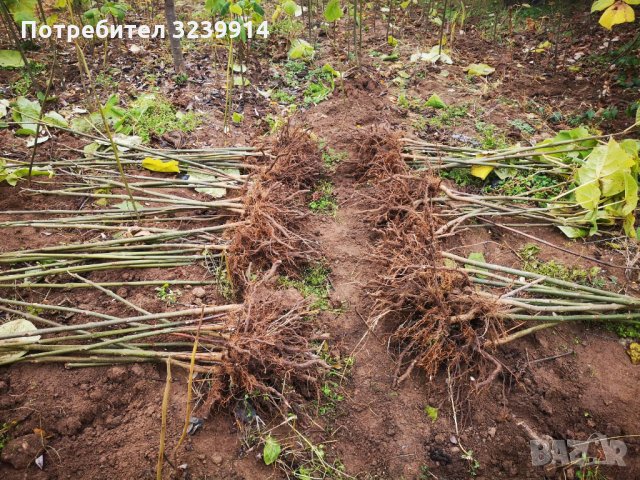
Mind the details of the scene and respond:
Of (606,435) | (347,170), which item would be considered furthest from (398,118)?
(606,435)

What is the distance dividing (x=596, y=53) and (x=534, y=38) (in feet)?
3.45

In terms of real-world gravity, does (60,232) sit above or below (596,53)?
below

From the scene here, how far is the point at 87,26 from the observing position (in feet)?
16.9

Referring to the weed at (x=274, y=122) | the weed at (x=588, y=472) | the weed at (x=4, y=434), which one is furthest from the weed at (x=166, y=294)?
the weed at (x=588, y=472)

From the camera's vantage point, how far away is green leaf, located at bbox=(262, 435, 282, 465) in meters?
1.69

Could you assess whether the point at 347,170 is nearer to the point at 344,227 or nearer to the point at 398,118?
the point at 344,227

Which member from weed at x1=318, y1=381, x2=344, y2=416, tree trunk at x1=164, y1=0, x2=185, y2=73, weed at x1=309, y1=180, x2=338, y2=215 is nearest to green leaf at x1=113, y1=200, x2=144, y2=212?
weed at x1=309, y1=180, x2=338, y2=215

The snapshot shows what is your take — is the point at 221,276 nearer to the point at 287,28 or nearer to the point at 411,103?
the point at 411,103

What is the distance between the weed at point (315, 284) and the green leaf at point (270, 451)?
846mm

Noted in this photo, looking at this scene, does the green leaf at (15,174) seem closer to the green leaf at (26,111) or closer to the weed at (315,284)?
the green leaf at (26,111)

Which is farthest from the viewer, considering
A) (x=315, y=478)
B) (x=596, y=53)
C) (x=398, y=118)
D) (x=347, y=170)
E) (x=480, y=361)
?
(x=596, y=53)

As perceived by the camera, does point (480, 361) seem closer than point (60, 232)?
Yes
